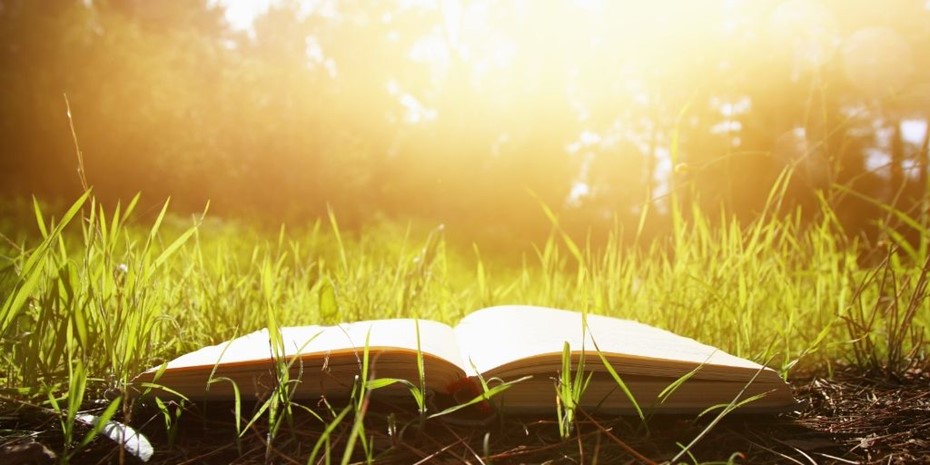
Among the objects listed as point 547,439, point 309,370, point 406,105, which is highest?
point 406,105

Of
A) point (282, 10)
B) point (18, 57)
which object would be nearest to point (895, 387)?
point (18, 57)

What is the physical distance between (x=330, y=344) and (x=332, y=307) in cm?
44

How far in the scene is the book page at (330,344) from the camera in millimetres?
731

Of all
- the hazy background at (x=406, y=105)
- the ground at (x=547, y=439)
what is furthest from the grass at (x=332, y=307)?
the hazy background at (x=406, y=105)

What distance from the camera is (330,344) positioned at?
814 millimetres

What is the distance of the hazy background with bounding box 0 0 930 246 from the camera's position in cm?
447

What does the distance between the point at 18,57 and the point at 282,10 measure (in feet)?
16.1

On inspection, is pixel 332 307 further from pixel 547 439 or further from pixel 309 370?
pixel 547 439

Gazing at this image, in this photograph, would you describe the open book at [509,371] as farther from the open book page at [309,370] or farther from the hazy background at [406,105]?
the hazy background at [406,105]

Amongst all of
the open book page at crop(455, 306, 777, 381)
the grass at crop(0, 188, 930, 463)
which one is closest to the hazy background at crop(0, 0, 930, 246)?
the grass at crop(0, 188, 930, 463)

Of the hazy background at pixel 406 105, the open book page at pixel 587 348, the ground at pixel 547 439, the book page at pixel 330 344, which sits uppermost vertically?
the hazy background at pixel 406 105

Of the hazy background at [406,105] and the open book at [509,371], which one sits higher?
the hazy background at [406,105]

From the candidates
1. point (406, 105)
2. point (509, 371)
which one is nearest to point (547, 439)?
point (509, 371)

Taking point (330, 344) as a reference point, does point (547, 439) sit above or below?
below
